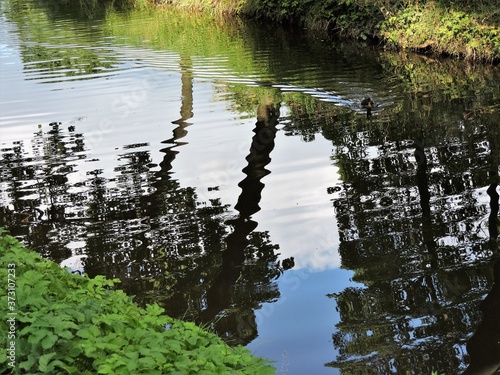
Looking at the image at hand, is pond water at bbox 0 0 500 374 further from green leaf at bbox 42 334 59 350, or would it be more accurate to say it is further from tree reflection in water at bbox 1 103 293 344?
green leaf at bbox 42 334 59 350

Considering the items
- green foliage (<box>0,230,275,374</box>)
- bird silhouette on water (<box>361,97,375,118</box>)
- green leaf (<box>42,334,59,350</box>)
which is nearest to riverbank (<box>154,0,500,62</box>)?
bird silhouette on water (<box>361,97,375,118</box>)

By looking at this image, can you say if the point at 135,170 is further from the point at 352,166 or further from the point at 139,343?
the point at 139,343

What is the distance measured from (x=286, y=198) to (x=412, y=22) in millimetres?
12855

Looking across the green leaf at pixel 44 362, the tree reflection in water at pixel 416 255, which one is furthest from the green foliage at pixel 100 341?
the tree reflection in water at pixel 416 255

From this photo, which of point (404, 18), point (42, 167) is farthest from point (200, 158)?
point (404, 18)

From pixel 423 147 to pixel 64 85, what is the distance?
1001 cm

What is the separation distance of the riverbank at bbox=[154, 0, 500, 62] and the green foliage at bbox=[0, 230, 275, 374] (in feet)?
50.0

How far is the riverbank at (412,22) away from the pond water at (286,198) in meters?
0.63

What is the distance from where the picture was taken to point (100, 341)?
15.4 feet

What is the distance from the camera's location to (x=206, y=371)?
4.52 m

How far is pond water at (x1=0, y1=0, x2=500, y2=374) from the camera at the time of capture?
23.7 ft

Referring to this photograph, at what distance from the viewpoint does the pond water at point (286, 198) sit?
724cm

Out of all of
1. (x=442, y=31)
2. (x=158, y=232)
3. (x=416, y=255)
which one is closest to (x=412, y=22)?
(x=442, y=31)

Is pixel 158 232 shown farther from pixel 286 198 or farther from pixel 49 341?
pixel 49 341
